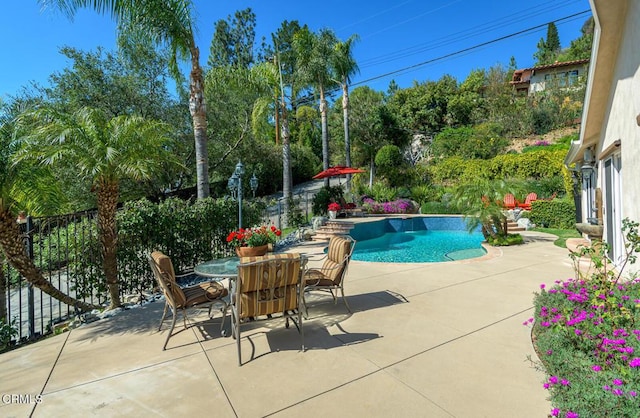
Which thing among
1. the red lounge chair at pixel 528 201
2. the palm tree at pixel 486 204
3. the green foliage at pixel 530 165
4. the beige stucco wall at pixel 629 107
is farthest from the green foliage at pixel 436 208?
the beige stucco wall at pixel 629 107

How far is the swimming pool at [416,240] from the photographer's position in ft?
32.8

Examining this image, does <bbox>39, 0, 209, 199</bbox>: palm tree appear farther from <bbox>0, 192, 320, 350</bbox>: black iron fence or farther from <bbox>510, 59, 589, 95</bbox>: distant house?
<bbox>510, 59, 589, 95</bbox>: distant house

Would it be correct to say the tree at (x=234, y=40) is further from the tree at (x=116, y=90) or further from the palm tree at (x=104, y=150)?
the palm tree at (x=104, y=150)

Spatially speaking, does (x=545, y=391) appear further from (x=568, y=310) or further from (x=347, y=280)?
(x=347, y=280)

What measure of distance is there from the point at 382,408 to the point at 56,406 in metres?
2.53

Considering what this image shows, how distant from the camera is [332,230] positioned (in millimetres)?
12633

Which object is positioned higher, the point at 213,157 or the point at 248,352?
the point at 213,157

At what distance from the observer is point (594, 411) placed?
5.99 ft

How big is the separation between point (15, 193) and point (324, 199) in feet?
38.2

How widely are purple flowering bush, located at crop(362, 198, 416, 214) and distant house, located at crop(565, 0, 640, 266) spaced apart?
10024 millimetres

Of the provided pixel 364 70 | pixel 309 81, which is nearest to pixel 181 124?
pixel 309 81

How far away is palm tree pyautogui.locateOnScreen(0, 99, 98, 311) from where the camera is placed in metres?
4.02

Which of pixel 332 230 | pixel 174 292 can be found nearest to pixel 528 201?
pixel 332 230

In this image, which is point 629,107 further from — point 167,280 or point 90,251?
point 90,251
